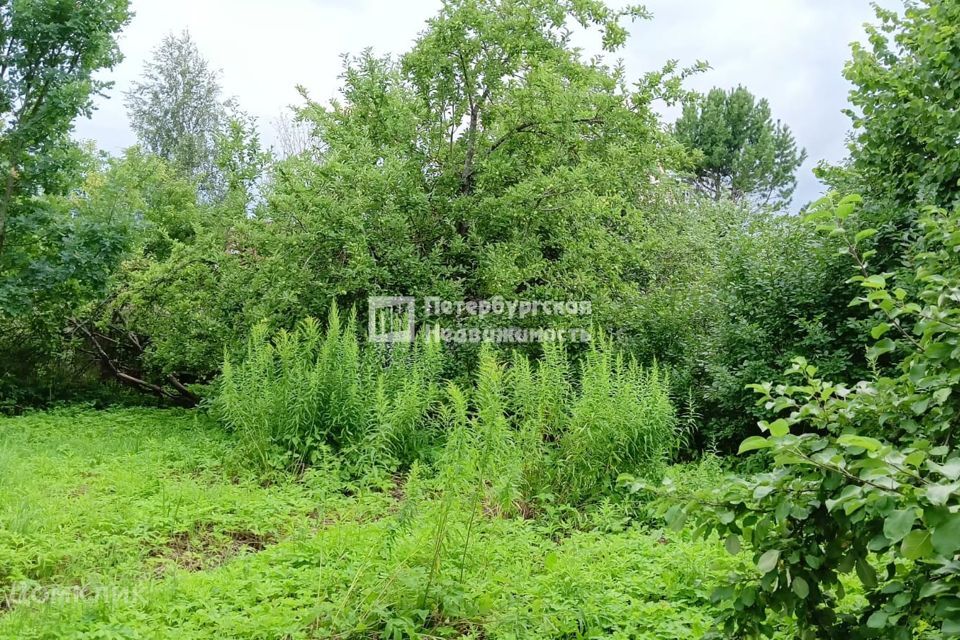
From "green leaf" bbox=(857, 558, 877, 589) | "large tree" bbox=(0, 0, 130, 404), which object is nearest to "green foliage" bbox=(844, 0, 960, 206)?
"green leaf" bbox=(857, 558, 877, 589)

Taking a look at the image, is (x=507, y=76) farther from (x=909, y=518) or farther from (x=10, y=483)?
(x=909, y=518)

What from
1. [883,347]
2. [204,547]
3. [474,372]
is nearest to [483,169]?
[474,372]

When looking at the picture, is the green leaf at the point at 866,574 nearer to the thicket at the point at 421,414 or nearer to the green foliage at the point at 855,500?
the green foliage at the point at 855,500

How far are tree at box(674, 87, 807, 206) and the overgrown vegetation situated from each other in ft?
54.7

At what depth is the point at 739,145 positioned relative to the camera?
27.3 m

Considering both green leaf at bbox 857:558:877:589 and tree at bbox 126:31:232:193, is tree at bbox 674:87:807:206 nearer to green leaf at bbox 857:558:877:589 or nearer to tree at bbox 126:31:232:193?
tree at bbox 126:31:232:193

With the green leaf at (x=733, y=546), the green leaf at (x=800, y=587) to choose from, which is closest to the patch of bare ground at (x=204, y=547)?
the green leaf at (x=733, y=546)

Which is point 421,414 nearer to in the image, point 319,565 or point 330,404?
point 330,404

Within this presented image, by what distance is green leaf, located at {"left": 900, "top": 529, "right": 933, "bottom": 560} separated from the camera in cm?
139

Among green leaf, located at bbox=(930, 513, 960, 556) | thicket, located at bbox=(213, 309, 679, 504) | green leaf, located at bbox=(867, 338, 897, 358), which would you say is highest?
green leaf, located at bbox=(867, 338, 897, 358)

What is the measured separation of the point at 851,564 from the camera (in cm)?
178

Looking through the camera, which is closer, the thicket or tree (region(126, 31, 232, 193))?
the thicket

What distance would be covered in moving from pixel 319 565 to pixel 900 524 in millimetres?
2918

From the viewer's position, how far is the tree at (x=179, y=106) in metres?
27.3
